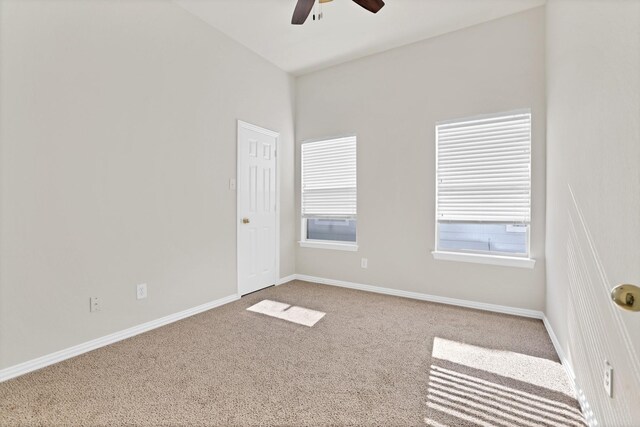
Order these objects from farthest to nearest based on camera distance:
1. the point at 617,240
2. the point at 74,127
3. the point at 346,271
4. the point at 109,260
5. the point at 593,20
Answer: the point at 346,271, the point at 109,260, the point at 74,127, the point at 593,20, the point at 617,240

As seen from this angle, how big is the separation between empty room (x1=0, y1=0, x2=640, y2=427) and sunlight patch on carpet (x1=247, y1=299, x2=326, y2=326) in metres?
0.04

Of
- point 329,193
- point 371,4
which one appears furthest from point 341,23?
point 329,193

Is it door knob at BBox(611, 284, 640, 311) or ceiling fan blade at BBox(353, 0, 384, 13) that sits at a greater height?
ceiling fan blade at BBox(353, 0, 384, 13)

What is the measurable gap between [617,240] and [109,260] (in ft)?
10.4

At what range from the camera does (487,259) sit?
128 inches

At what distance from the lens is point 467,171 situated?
3.36m

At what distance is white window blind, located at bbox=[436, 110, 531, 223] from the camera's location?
10.1 feet

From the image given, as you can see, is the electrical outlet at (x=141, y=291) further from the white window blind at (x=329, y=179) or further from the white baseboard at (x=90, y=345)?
the white window blind at (x=329, y=179)

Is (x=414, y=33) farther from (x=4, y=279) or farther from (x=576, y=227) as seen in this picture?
(x=4, y=279)

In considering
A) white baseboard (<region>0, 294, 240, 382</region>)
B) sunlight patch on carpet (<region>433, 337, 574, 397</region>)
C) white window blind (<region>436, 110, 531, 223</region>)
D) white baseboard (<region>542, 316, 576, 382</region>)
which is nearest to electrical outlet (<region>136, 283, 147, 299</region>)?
white baseboard (<region>0, 294, 240, 382</region>)

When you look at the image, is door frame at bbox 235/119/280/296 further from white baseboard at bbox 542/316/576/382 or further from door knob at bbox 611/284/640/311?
door knob at bbox 611/284/640/311

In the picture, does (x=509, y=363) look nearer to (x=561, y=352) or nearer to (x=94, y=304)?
(x=561, y=352)

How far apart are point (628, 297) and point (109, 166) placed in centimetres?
307

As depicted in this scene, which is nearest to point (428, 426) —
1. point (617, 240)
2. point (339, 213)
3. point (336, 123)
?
point (617, 240)
